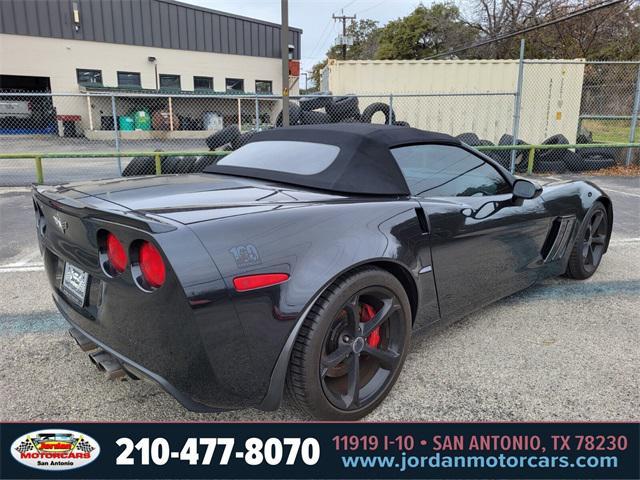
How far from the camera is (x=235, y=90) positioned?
102ft

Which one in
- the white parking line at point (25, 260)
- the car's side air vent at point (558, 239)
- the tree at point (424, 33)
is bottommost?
the white parking line at point (25, 260)

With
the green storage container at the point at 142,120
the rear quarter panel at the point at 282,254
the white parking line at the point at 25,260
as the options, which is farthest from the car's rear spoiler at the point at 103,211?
the green storage container at the point at 142,120

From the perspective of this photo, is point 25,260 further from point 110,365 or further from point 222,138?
point 222,138

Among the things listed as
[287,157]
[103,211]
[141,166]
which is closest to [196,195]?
[103,211]

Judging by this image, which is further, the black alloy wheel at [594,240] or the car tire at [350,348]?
the black alloy wheel at [594,240]

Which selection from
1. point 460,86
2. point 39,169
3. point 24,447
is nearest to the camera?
point 24,447

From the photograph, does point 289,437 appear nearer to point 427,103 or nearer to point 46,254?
point 46,254

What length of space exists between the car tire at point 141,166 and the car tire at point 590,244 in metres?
7.65

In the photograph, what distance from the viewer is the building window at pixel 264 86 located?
3183cm

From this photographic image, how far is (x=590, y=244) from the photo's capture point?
4254 mm

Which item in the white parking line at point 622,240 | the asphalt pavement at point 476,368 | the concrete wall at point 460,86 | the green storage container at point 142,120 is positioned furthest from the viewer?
the green storage container at point 142,120

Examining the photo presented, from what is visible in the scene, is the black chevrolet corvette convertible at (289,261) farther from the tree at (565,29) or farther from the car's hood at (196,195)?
the tree at (565,29)

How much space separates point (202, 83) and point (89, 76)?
629 cm

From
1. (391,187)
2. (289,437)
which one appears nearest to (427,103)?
(391,187)
